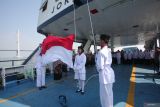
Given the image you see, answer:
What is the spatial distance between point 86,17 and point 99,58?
4.69 m

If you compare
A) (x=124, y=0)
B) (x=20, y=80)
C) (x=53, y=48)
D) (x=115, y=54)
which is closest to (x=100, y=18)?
(x=124, y=0)

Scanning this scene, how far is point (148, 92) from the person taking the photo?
235 inches

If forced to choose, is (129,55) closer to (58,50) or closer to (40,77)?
(40,77)

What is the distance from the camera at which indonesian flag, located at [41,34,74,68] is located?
19.2 feet

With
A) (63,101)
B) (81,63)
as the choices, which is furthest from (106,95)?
(81,63)

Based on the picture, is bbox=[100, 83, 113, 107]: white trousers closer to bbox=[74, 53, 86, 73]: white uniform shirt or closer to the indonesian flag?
the indonesian flag

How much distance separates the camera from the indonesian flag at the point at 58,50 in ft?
19.2

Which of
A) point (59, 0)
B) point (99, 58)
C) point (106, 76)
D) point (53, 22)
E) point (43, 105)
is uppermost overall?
point (59, 0)

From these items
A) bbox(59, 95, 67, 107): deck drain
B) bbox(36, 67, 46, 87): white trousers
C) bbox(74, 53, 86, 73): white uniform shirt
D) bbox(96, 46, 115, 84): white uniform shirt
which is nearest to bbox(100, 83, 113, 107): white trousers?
bbox(96, 46, 115, 84): white uniform shirt

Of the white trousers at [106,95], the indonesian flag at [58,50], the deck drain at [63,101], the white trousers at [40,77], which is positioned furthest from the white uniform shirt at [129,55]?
the white trousers at [106,95]

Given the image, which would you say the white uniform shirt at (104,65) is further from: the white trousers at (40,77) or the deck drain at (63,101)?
the white trousers at (40,77)

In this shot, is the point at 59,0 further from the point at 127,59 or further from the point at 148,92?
the point at 127,59

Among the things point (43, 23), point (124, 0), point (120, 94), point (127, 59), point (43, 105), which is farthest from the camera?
point (127, 59)

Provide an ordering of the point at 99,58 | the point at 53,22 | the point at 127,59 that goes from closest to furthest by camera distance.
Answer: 1. the point at 99,58
2. the point at 53,22
3. the point at 127,59
